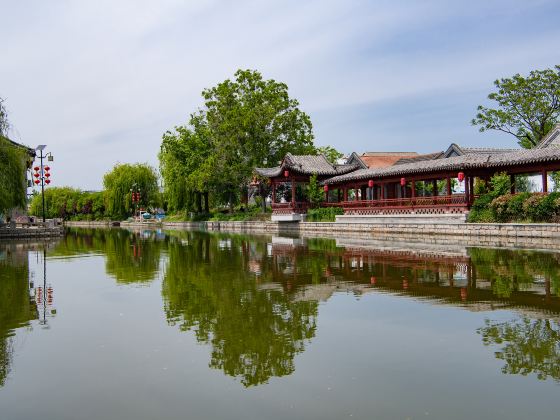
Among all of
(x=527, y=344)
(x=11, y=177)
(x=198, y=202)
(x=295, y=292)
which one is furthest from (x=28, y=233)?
(x=527, y=344)

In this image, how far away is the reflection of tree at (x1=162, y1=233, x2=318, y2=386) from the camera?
17.2ft

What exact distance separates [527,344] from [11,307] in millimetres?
7198

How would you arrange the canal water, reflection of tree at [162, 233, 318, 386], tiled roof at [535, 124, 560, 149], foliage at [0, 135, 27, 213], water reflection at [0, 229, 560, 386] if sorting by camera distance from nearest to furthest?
the canal water < reflection of tree at [162, 233, 318, 386] < water reflection at [0, 229, 560, 386] < foliage at [0, 135, 27, 213] < tiled roof at [535, 124, 560, 149]

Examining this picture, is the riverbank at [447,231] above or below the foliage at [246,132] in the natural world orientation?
below

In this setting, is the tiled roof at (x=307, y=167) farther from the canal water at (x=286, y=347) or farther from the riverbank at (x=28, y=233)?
the canal water at (x=286, y=347)

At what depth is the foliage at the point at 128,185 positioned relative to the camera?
5378 centimetres

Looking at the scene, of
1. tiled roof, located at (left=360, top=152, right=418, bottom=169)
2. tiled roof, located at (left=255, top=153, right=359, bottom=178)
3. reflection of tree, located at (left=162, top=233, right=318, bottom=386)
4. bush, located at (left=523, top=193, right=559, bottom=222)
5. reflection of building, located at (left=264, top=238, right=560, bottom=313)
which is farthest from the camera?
tiled roof, located at (left=360, top=152, right=418, bottom=169)

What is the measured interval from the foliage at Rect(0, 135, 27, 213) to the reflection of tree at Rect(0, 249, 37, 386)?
1243cm

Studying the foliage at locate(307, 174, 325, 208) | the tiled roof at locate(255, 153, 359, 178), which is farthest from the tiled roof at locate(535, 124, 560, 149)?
the foliage at locate(307, 174, 325, 208)

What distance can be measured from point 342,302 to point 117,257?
1122 centimetres

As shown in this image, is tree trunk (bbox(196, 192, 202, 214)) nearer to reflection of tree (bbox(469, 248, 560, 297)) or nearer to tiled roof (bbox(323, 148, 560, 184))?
tiled roof (bbox(323, 148, 560, 184))

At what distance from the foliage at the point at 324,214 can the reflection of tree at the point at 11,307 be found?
794 inches

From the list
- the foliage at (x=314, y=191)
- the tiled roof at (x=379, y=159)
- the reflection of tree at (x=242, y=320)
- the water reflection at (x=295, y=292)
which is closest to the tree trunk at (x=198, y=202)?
the tiled roof at (x=379, y=159)

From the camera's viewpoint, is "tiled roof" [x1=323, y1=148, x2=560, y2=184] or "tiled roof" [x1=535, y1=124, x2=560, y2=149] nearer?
"tiled roof" [x1=323, y1=148, x2=560, y2=184]
